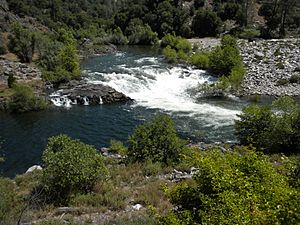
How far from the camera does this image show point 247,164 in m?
8.22

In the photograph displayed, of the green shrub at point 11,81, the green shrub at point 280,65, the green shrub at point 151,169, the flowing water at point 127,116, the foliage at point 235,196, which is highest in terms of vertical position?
the foliage at point 235,196

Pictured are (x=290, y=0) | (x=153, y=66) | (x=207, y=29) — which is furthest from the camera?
(x=207, y=29)

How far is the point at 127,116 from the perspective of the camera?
31812mm

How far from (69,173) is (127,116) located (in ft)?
56.8

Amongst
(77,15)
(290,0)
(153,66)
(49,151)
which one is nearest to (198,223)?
(49,151)

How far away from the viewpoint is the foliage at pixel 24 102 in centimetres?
3312

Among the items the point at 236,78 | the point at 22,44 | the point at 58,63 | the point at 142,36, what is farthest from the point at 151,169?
the point at 142,36

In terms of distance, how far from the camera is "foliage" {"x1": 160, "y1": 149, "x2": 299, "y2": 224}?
6379mm

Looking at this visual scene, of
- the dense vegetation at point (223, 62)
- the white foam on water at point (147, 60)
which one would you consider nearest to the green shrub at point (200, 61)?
the dense vegetation at point (223, 62)

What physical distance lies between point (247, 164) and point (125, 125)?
2177 cm

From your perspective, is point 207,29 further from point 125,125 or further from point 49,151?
point 49,151

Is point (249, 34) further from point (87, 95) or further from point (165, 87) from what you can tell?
point (87, 95)

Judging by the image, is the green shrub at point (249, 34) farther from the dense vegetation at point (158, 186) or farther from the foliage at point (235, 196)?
the foliage at point (235, 196)

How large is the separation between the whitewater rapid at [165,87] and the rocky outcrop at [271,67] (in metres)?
5.04
